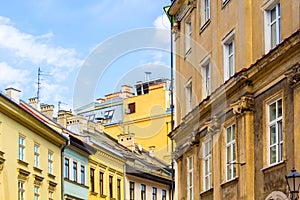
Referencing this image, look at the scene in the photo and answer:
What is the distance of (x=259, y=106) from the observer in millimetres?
23453

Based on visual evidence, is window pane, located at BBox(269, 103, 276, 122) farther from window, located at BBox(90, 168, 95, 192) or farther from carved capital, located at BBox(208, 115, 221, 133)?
window, located at BBox(90, 168, 95, 192)

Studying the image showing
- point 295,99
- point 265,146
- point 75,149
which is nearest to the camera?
point 295,99

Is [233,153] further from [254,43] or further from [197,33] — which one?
[197,33]

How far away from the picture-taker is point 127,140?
62062 millimetres

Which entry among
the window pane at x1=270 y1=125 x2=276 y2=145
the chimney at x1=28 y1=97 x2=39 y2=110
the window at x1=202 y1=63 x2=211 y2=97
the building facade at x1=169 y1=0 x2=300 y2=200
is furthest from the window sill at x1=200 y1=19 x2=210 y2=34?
the chimney at x1=28 y1=97 x2=39 y2=110

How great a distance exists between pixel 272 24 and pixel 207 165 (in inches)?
295

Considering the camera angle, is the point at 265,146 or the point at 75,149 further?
the point at 75,149

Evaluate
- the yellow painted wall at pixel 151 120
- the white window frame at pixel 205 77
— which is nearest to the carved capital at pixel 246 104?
the white window frame at pixel 205 77

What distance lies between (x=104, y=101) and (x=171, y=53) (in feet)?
117

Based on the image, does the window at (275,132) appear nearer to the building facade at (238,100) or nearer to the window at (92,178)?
the building facade at (238,100)

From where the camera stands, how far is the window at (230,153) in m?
25.4

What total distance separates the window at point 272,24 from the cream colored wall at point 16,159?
63.6 feet

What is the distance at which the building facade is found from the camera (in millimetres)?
21312

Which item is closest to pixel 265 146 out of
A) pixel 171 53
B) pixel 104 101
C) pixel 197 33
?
pixel 197 33
